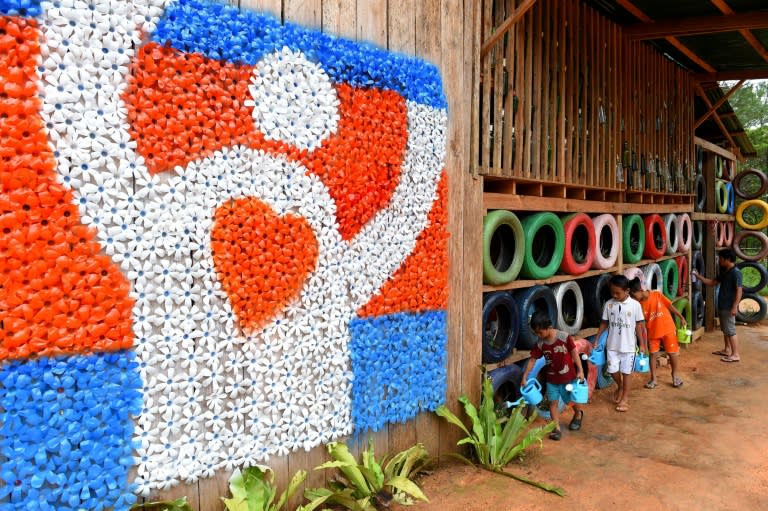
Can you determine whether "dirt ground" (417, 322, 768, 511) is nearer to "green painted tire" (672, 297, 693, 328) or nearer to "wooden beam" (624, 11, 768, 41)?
"green painted tire" (672, 297, 693, 328)

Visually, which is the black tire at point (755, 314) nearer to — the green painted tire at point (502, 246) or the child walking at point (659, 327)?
the child walking at point (659, 327)

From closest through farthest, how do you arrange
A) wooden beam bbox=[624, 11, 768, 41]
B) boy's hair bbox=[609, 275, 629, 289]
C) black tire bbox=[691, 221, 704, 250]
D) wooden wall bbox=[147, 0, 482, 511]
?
wooden wall bbox=[147, 0, 482, 511] < boy's hair bbox=[609, 275, 629, 289] < wooden beam bbox=[624, 11, 768, 41] < black tire bbox=[691, 221, 704, 250]

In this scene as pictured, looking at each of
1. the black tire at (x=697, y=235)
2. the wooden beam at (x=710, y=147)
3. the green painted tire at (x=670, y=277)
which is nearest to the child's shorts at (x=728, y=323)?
the green painted tire at (x=670, y=277)

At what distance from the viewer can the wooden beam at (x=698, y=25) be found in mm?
7195

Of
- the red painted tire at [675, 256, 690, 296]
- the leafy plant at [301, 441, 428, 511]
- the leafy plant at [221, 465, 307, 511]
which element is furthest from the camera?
the red painted tire at [675, 256, 690, 296]

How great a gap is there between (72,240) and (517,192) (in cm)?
440

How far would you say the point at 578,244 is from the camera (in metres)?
7.26

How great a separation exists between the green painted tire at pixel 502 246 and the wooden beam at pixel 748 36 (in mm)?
3905

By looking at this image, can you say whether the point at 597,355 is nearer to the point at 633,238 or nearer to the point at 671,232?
the point at 633,238

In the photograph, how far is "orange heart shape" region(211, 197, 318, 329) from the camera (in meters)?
3.13

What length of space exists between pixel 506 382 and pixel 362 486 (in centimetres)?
230

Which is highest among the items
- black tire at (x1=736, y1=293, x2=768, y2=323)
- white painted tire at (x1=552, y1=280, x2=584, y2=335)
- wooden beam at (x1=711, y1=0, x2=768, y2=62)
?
wooden beam at (x1=711, y1=0, x2=768, y2=62)

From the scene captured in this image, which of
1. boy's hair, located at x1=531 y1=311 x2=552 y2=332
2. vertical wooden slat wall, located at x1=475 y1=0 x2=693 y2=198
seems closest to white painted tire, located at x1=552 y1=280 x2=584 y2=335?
vertical wooden slat wall, located at x1=475 y1=0 x2=693 y2=198

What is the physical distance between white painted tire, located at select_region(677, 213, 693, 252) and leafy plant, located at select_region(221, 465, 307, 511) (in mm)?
9196
